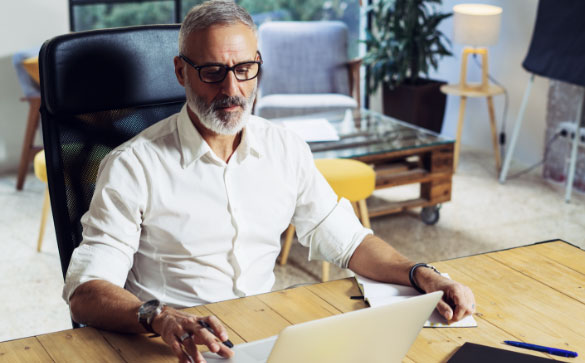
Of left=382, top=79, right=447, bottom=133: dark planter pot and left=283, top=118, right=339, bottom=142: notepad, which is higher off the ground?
left=283, top=118, right=339, bottom=142: notepad

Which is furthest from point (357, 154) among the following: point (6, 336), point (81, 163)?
point (81, 163)

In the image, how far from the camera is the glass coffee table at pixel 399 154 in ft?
10.5

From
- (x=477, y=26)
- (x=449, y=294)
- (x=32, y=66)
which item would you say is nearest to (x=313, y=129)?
(x=477, y=26)

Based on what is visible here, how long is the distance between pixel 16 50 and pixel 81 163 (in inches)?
121

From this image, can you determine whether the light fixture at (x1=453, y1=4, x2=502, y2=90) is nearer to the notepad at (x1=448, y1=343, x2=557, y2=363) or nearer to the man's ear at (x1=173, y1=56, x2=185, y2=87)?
the man's ear at (x1=173, y1=56, x2=185, y2=87)

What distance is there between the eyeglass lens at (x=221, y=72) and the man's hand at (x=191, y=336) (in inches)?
21.1

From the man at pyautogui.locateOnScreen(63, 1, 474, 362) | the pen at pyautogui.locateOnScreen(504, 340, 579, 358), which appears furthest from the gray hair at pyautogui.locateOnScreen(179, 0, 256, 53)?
the pen at pyautogui.locateOnScreen(504, 340, 579, 358)

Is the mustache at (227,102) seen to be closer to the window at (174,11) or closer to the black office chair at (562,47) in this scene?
the black office chair at (562,47)

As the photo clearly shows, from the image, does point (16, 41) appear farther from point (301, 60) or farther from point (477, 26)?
point (477, 26)

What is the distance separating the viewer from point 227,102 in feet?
4.89

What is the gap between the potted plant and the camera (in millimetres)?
4562

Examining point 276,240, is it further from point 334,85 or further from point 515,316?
point 334,85

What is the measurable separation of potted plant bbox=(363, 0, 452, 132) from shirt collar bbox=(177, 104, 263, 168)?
3131mm

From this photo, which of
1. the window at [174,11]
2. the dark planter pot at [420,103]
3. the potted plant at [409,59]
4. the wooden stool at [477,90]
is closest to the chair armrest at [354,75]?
the potted plant at [409,59]
